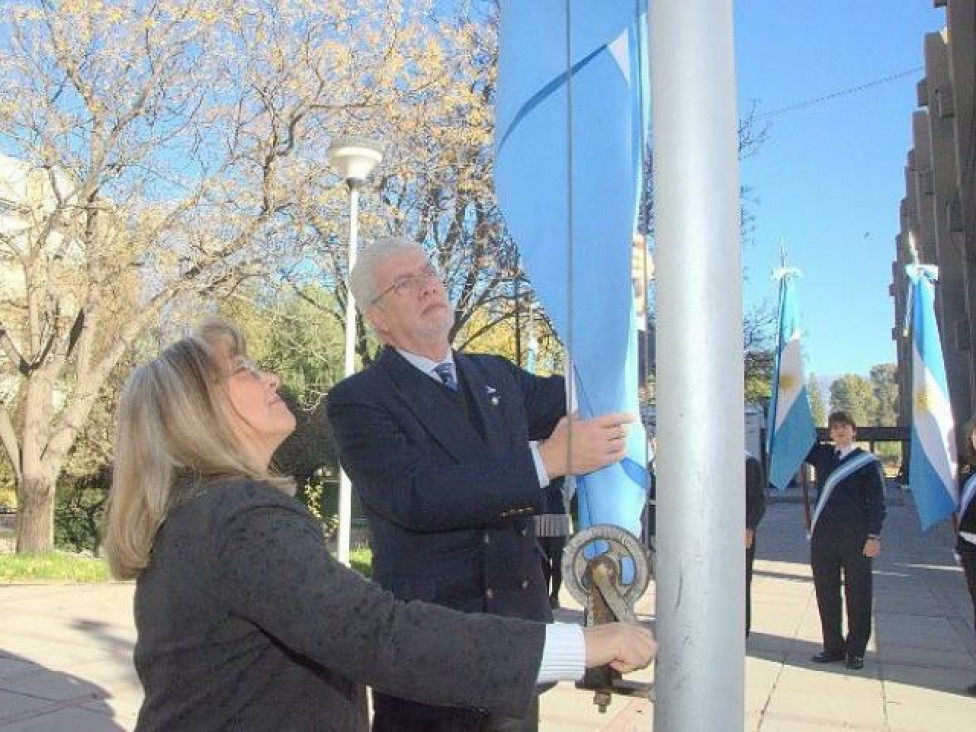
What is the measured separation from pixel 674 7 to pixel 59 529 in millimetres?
24556

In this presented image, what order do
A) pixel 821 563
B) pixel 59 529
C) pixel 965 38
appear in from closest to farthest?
A: 1. pixel 821 563
2. pixel 965 38
3. pixel 59 529

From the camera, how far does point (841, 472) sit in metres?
7.74

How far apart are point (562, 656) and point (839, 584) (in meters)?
6.88

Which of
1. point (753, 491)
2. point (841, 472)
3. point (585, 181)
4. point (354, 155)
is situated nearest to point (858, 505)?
point (841, 472)

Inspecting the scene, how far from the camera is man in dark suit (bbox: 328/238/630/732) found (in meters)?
1.88

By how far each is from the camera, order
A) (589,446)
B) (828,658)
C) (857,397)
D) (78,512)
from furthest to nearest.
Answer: (857,397) → (78,512) → (828,658) → (589,446)

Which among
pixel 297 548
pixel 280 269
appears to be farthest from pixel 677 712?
pixel 280 269

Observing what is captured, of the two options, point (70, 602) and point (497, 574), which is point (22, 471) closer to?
point (70, 602)

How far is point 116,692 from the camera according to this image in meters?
5.95

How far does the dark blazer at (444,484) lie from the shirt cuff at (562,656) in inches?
17.3

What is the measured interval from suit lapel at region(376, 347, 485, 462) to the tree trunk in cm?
1469

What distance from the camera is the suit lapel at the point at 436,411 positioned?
85.7 inches

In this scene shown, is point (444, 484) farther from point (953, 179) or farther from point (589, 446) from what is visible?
point (953, 179)

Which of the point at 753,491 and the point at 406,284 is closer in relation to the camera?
the point at 406,284
